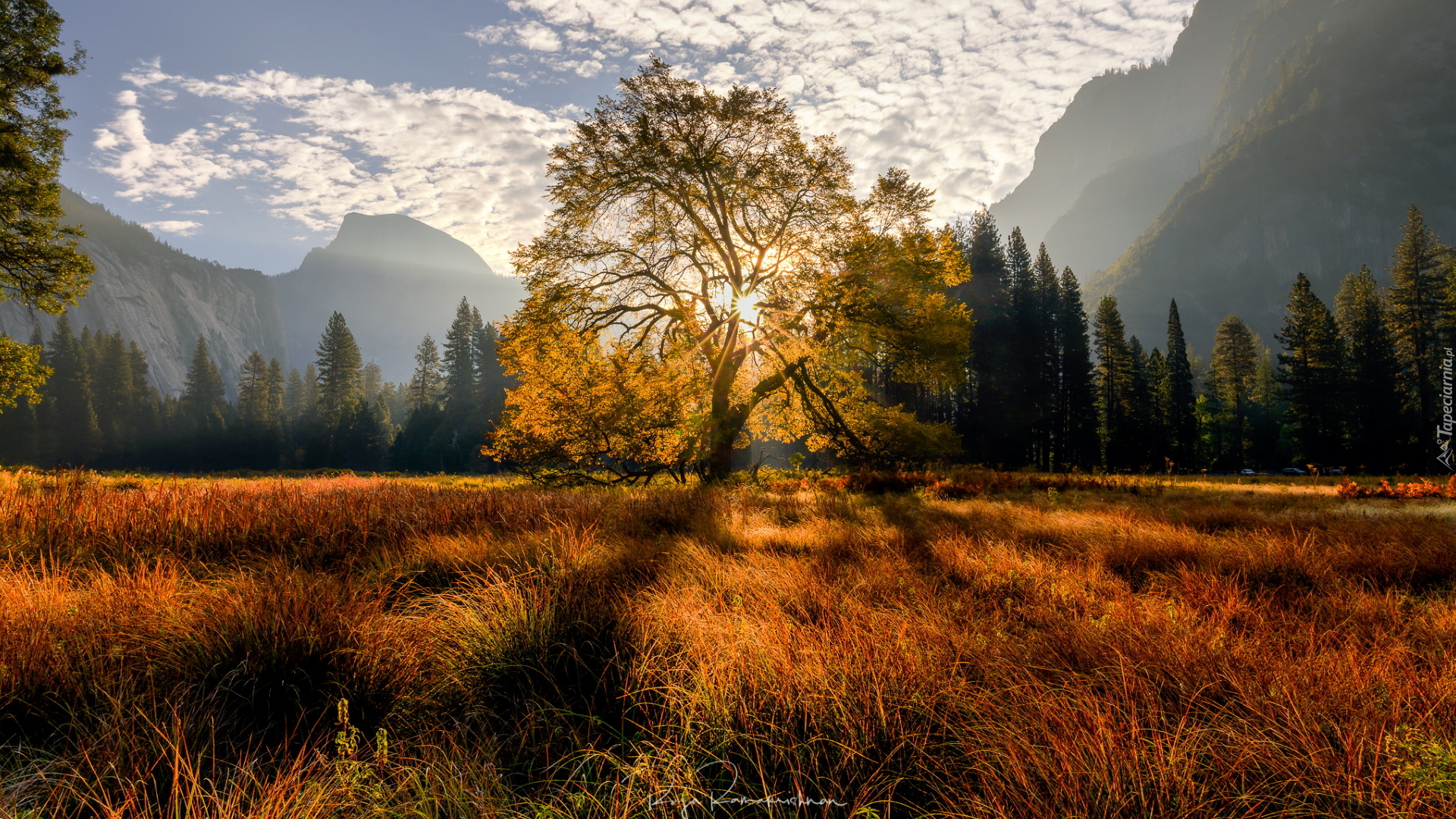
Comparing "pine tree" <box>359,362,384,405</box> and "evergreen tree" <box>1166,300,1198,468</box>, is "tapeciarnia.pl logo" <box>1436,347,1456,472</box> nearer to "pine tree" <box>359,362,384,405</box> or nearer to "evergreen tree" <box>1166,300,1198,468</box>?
"evergreen tree" <box>1166,300,1198,468</box>

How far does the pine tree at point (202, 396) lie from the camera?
202 feet

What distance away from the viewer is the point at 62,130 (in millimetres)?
13719

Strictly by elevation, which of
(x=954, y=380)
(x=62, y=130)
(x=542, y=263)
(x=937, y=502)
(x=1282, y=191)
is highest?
(x=1282, y=191)

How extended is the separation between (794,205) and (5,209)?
19436 millimetres

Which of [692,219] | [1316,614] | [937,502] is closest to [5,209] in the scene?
[692,219]

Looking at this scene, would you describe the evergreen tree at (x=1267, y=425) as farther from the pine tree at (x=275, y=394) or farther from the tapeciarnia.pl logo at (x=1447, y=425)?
the pine tree at (x=275, y=394)

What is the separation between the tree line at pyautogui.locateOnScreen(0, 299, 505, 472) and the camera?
48781 mm

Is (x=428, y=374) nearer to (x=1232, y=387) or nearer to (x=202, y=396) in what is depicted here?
(x=202, y=396)

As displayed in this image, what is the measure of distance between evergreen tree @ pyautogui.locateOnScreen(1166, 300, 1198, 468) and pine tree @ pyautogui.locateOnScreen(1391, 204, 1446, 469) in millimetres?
11267

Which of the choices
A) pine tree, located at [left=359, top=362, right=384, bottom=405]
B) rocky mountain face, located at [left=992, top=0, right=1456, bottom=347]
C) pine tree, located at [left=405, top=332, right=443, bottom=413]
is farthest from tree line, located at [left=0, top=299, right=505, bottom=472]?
rocky mountain face, located at [left=992, top=0, right=1456, bottom=347]

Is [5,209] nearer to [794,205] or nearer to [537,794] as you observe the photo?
[794,205]

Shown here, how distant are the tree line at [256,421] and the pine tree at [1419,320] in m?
66.9

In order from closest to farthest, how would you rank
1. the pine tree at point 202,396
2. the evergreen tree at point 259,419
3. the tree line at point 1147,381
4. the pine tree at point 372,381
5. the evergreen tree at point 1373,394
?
1. the tree line at point 1147,381
2. the evergreen tree at point 1373,394
3. the evergreen tree at point 259,419
4. the pine tree at point 202,396
5. the pine tree at point 372,381
